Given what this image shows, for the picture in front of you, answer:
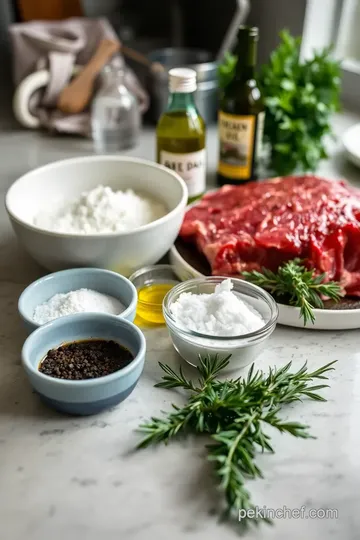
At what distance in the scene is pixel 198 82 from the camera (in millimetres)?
1583

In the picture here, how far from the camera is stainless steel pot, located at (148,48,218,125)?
5.21 feet

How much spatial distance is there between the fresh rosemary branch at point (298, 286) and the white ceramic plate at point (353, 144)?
0.58 meters

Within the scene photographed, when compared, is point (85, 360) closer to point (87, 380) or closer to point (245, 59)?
point (87, 380)

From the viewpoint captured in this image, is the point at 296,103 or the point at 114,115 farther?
the point at 114,115

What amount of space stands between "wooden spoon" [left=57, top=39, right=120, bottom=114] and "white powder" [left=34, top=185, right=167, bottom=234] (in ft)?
2.07

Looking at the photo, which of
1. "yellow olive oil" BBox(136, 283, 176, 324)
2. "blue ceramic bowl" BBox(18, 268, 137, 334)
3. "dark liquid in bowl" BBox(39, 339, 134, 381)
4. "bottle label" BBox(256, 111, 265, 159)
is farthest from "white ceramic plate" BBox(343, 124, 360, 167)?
"dark liquid in bowl" BBox(39, 339, 134, 381)

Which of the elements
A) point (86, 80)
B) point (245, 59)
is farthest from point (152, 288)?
point (86, 80)

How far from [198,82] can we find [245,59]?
0.35m

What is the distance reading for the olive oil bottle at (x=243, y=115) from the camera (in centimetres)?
126

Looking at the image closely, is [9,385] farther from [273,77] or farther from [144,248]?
[273,77]

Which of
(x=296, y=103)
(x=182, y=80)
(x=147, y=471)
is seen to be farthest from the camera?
(x=296, y=103)

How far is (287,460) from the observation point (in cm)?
73

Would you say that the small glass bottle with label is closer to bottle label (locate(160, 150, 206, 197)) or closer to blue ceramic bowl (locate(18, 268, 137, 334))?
bottle label (locate(160, 150, 206, 197))

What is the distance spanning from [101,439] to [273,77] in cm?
93
